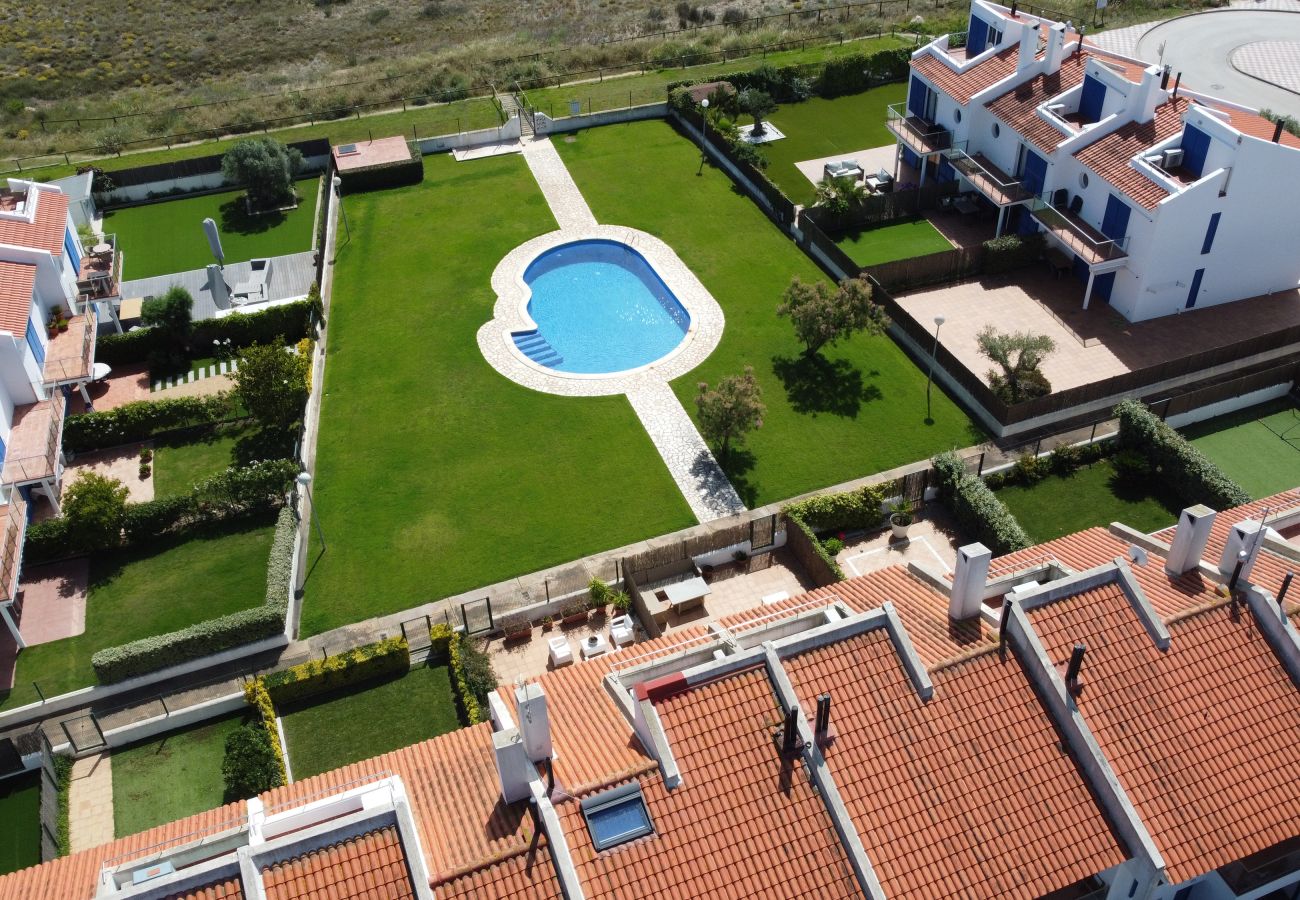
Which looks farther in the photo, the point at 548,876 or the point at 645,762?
the point at 645,762

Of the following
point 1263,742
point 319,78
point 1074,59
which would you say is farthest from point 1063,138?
point 319,78

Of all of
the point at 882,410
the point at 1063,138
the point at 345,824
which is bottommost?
the point at 882,410

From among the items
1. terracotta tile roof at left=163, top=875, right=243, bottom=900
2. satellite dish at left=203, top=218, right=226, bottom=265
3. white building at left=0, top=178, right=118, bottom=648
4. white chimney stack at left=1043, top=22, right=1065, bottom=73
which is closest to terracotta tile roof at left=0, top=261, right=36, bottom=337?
white building at left=0, top=178, right=118, bottom=648

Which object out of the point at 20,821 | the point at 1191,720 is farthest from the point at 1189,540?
the point at 20,821

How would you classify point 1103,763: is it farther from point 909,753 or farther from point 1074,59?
point 1074,59

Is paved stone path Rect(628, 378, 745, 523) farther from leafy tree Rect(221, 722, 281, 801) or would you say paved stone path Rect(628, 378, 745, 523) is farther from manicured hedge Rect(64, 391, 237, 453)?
manicured hedge Rect(64, 391, 237, 453)

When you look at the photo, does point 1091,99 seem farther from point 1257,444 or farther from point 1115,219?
point 1257,444
